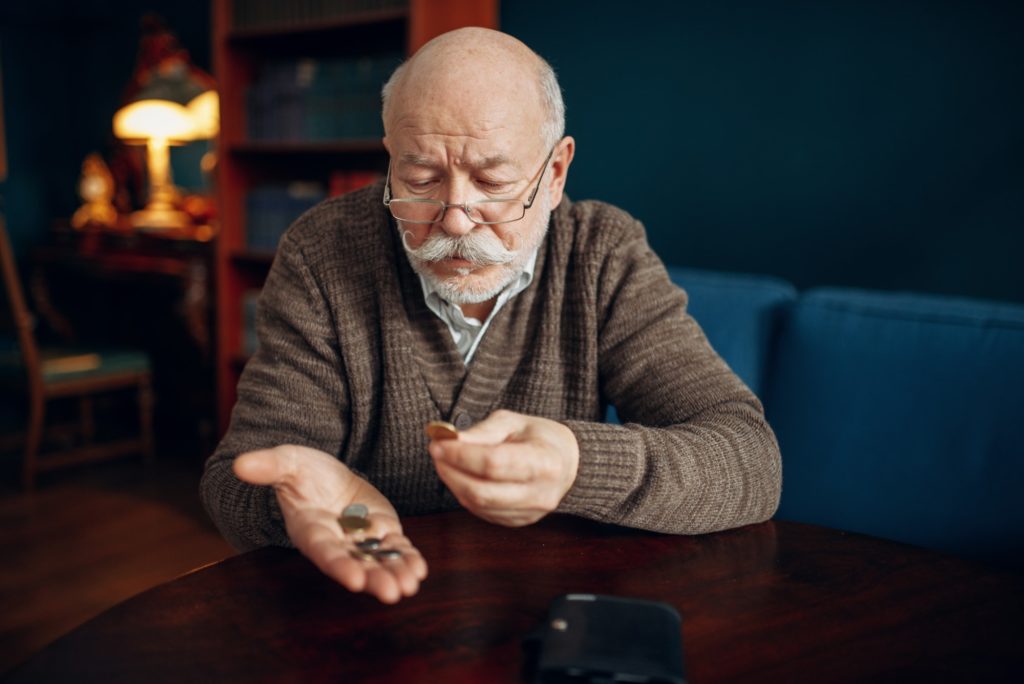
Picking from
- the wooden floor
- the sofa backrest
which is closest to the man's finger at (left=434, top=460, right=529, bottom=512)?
the sofa backrest

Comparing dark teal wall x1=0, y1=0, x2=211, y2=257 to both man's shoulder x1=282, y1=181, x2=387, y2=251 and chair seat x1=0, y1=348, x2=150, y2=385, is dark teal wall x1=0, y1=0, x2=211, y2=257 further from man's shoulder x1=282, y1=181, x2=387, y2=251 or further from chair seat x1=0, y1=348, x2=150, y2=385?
man's shoulder x1=282, y1=181, x2=387, y2=251

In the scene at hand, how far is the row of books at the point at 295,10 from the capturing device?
2947 millimetres

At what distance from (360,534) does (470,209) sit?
1.68ft

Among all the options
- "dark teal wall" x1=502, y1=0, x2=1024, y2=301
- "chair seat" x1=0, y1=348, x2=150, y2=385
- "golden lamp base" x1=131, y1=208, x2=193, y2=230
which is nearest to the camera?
"dark teal wall" x1=502, y1=0, x2=1024, y2=301

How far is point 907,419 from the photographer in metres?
1.51

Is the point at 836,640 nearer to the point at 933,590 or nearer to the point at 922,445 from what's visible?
the point at 933,590

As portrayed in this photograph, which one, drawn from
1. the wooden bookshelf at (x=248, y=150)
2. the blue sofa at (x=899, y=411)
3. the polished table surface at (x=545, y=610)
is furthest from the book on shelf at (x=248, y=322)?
the polished table surface at (x=545, y=610)

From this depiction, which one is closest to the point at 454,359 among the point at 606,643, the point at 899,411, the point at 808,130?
the point at 606,643

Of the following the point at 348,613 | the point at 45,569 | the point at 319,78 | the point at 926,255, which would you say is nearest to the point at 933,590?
the point at 348,613

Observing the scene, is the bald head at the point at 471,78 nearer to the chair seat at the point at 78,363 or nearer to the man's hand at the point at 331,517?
the man's hand at the point at 331,517

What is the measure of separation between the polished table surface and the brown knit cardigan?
200 mm

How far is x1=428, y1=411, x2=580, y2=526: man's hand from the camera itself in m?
0.84

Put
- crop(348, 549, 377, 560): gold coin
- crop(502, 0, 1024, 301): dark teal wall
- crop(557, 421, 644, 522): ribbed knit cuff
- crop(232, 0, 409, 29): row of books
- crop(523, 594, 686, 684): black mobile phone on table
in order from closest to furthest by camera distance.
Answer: crop(523, 594, 686, 684): black mobile phone on table < crop(348, 549, 377, 560): gold coin < crop(557, 421, 644, 522): ribbed knit cuff < crop(502, 0, 1024, 301): dark teal wall < crop(232, 0, 409, 29): row of books

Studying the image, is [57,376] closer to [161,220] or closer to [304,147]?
[161,220]
